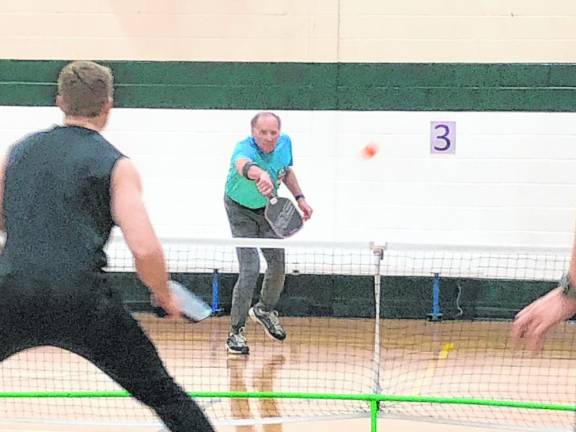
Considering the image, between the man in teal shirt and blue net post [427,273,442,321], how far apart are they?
5.05 ft

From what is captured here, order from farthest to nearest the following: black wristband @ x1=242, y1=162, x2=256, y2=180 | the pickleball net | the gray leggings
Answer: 1. the gray leggings
2. black wristband @ x1=242, y1=162, x2=256, y2=180
3. the pickleball net

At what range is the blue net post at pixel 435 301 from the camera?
8.30 meters

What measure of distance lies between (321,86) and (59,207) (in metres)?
5.33

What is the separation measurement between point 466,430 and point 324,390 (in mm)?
1211

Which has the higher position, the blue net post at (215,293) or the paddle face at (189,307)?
the paddle face at (189,307)

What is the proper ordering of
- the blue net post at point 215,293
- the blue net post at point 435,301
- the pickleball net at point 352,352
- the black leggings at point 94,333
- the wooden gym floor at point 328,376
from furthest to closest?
the blue net post at point 215,293 < the blue net post at point 435,301 < the pickleball net at point 352,352 < the wooden gym floor at point 328,376 < the black leggings at point 94,333

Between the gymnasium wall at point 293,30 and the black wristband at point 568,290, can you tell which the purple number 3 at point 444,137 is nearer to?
the gymnasium wall at point 293,30

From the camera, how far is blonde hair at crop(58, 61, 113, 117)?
11.2 feet

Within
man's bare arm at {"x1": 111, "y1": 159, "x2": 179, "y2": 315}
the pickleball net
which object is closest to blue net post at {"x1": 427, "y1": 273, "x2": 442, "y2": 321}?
the pickleball net

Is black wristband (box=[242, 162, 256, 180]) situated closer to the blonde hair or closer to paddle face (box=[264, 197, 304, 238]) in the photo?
paddle face (box=[264, 197, 304, 238])

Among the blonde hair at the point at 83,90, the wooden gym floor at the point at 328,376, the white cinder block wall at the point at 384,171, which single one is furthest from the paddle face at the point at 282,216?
the blonde hair at the point at 83,90

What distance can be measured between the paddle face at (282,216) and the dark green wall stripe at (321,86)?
145cm

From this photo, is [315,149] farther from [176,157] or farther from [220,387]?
[220,387]

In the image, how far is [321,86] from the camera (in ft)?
27.5
